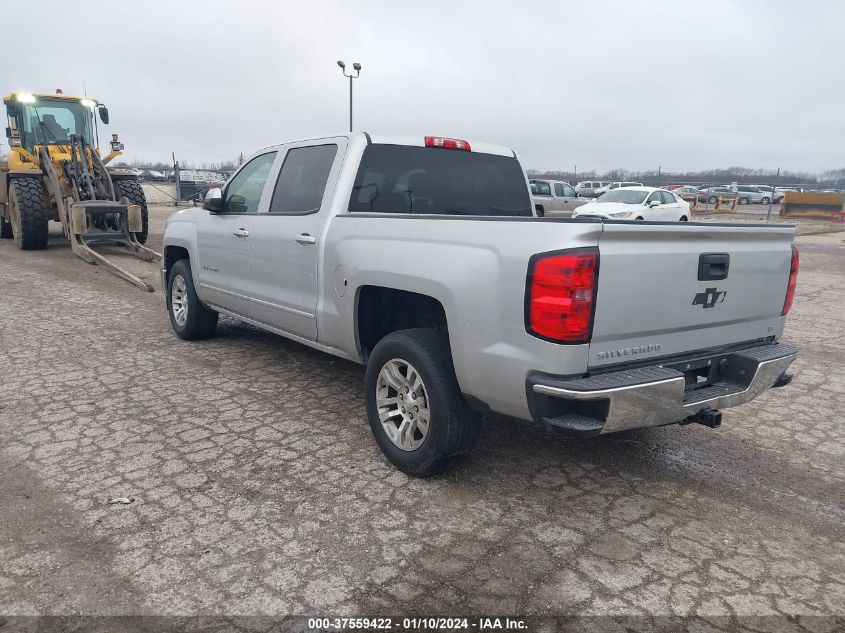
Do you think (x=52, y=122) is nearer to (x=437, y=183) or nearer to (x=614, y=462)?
(x=437, y=183)

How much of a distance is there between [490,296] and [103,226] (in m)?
11.1

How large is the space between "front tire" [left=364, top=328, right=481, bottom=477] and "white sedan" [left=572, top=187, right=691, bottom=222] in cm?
1643

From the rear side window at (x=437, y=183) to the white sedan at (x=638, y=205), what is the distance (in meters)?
14.7

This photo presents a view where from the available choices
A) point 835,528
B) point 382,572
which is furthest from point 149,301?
point 835,528

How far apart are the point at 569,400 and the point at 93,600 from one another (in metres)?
2.14

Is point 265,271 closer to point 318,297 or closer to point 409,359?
point 318,297

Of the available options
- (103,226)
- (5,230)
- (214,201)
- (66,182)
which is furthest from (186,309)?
(5,230)

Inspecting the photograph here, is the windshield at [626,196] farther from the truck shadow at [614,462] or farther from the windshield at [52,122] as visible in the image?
the truck shadow at [614,462]

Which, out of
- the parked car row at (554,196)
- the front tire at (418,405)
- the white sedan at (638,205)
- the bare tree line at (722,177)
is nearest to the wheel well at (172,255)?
the front tire at (418,405)

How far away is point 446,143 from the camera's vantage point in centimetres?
473

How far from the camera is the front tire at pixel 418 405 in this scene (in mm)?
3322

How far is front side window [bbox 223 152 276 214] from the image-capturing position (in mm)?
5219

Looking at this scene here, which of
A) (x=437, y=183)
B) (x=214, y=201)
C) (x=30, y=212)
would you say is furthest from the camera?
(x=30, y=212)

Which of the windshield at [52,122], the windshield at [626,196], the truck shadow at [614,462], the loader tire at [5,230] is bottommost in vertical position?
the truck shadow at [614,462]
